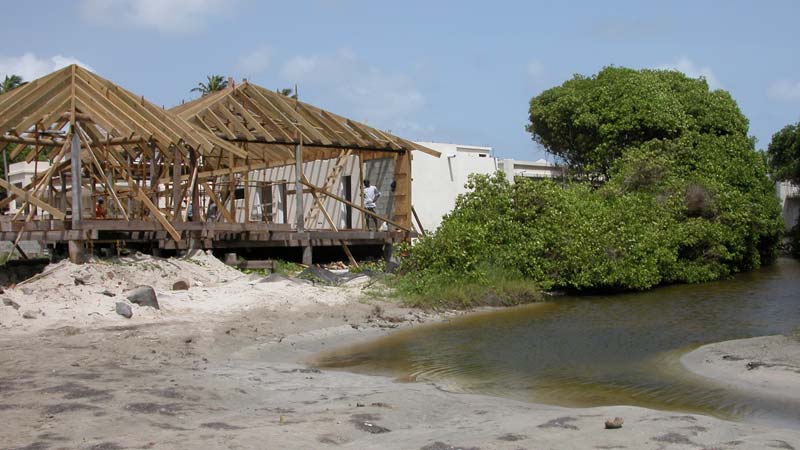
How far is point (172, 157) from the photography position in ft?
70.0

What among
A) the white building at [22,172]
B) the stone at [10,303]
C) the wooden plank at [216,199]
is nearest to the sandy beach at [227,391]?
the stone at [10,303]

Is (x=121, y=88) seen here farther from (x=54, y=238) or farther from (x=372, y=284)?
(x=372, y=284)

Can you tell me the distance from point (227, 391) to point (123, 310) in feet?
18.0

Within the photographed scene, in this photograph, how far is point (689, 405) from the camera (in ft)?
35.4

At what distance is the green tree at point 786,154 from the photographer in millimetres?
41812

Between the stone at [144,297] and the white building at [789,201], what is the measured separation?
40195mm

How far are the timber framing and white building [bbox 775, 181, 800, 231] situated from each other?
29917mm

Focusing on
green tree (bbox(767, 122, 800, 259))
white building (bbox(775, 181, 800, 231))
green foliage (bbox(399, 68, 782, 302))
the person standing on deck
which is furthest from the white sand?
white building (bbox(775, 181, 800, 231))

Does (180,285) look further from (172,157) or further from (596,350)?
(596,350)

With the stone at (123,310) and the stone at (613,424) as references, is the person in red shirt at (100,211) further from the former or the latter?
the stone at (613,424)

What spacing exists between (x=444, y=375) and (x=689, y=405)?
3.63 metres

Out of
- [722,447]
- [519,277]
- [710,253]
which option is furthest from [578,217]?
[722,447]

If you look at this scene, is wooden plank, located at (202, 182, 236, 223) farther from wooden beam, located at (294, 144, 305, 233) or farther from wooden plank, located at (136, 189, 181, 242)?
wooden plank, located at (136, 189, 181, 242)

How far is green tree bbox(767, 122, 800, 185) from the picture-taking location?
41.8 m
